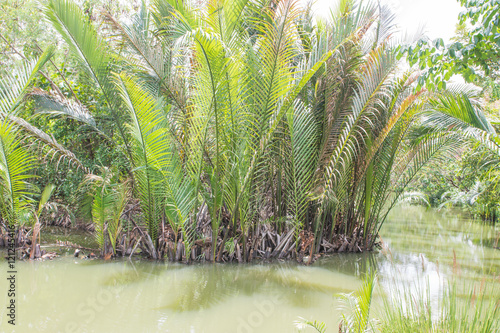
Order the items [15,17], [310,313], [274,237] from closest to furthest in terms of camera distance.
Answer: [310,313] < [274,237] < [15,17]

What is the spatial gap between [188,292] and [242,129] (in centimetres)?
215

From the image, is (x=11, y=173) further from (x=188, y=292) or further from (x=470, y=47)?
(x=470, y=47)

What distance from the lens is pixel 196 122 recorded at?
4.77m

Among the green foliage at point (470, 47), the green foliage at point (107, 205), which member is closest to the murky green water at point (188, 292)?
the green foliage at point (107, 205)

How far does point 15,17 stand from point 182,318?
1346 centimetres

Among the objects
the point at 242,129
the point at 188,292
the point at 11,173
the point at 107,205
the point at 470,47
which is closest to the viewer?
the point at 470,47

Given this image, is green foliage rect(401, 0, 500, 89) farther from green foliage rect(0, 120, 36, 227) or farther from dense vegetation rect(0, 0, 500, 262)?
green foliage rect(0, 120, 36, 227)

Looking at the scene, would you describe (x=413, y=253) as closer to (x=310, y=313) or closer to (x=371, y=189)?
(x=371, y=189)

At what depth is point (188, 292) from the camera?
12.5ft

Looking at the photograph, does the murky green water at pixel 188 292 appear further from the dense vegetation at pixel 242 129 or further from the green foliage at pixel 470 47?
the green foliage at pixel 470 47

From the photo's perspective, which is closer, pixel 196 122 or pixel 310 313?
pixel 310 313

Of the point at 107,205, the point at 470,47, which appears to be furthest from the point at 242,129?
the point at 470,47

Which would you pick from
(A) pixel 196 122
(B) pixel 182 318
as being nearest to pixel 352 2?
(A) pixel 196 122

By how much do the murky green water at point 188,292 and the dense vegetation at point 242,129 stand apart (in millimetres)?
483
